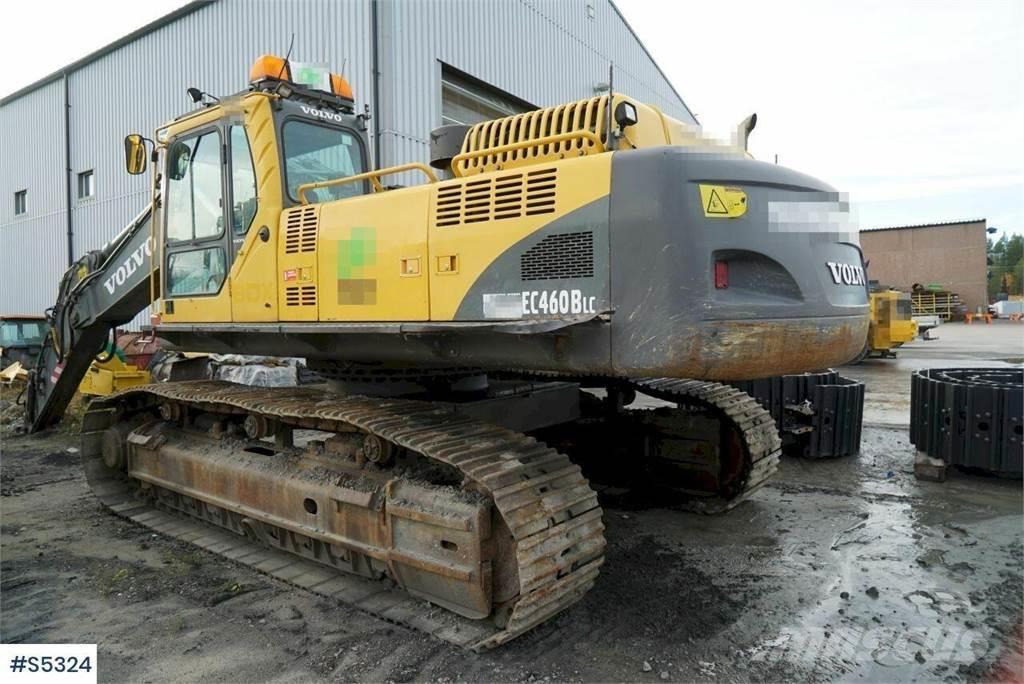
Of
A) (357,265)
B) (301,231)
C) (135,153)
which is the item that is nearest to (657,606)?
(357,265)

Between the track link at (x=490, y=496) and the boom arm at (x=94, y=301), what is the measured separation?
1589mm

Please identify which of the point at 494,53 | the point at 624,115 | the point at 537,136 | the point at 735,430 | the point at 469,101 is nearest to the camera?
the point at 624,115

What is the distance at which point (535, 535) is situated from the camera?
319 cm

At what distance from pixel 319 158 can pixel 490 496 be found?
9.13ft

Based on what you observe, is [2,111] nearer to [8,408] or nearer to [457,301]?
[8,408]

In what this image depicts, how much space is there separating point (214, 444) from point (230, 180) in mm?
1942

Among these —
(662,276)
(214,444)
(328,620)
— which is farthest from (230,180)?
(662,276)

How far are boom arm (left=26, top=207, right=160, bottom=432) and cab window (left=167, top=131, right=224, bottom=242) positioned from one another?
1.86ft

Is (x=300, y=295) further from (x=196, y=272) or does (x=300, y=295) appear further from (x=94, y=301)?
(x=94, y=301)

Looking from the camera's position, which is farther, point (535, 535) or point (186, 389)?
point (186, 389)

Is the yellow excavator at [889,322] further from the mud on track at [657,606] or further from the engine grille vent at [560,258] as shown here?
the engine grille vent at [560,258]

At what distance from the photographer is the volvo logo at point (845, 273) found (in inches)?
127

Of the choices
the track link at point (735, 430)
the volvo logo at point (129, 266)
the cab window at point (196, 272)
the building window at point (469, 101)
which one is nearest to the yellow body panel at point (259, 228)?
the cab window at point (196, 272)

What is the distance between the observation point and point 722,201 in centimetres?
292
